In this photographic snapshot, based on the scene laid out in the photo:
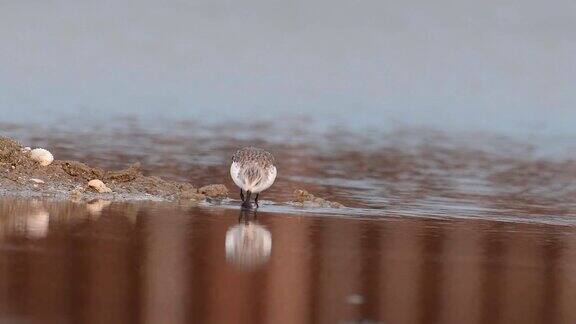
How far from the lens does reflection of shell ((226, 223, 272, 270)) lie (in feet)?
31.1

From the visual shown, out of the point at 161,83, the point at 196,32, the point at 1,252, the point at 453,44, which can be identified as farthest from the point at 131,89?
the point at 1,252

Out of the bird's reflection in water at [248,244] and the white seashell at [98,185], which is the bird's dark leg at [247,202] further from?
the white seashell at [98,185]

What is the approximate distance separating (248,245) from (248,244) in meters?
0.05

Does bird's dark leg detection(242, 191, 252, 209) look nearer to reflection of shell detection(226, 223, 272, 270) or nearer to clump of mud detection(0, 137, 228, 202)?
clump of mud detection(0, 137, 228, 202)

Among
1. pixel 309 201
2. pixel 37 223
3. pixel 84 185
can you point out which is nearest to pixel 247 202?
pixel 309 201

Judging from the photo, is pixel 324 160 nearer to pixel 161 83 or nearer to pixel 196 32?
pixel 161 83

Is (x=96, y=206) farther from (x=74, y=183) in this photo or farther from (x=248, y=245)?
(x=248, y=245)

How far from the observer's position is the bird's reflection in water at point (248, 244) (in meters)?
9.46

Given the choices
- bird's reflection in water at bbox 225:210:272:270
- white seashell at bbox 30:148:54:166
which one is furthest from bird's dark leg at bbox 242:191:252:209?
white seashell at bbox 30:148:54:166

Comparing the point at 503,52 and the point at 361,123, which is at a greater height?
the point at 503,52

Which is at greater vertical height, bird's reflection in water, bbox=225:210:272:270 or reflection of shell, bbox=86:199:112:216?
reflection of shell, bbox=86:199:112:216

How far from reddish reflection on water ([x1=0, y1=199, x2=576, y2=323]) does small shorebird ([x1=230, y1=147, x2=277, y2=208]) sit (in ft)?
1.65

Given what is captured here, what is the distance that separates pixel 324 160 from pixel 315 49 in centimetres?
1317

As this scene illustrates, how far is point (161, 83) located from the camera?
27.9 meters
